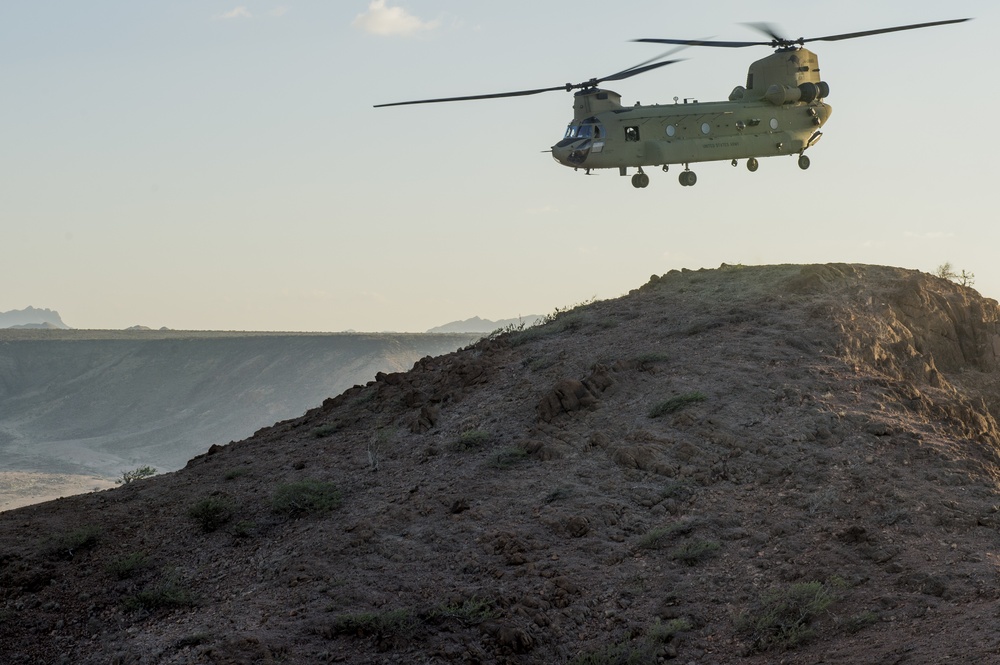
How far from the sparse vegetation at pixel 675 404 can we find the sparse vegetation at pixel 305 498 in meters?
6.51

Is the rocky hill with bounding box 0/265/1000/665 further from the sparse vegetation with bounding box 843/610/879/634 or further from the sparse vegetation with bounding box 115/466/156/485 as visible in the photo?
the sparse vegetation with bounding box 115/466/156/485

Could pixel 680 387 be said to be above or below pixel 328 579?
above

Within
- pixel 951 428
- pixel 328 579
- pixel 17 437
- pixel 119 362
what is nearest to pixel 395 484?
pixel 328 579

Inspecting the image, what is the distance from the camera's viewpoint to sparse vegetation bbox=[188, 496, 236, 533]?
20344 mm

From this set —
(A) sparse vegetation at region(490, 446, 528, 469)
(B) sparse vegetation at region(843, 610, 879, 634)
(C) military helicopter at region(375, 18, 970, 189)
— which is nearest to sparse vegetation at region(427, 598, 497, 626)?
(A) sparse vegetation at region(490, 446, 528, 469)

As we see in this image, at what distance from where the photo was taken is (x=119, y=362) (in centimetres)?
11769

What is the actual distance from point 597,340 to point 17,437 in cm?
8462

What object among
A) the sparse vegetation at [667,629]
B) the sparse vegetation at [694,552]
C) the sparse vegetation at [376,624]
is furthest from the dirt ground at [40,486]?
the sparse vegetation at [667,629]

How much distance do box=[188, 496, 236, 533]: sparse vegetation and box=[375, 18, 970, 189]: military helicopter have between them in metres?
11.1

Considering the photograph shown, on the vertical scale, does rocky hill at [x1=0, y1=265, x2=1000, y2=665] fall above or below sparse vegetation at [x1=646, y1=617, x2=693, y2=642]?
above

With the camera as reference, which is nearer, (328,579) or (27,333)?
(328,579)

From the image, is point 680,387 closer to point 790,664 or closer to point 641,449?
point 641,449

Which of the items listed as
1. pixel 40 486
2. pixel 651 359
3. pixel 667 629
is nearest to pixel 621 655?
pixel 667 629

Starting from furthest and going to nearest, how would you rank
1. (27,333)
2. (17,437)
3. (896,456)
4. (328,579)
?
(27,333) < (17,437) < (896,456) < (328,579)
